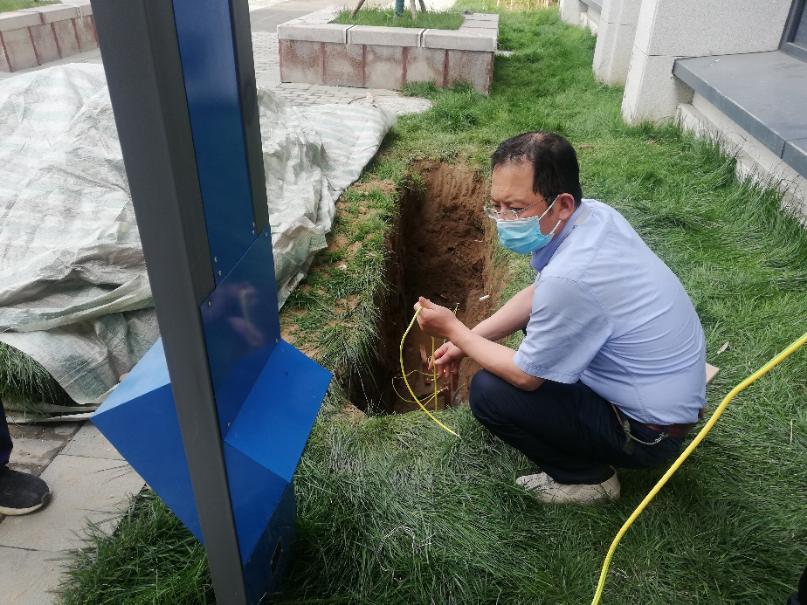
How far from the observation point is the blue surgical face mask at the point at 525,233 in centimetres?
205

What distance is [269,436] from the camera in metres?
1.52

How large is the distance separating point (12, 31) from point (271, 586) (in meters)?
10.8

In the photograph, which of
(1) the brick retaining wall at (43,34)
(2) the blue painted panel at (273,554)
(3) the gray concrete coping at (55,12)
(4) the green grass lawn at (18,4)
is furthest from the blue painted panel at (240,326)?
(4) the green grass lawn at (18,4)

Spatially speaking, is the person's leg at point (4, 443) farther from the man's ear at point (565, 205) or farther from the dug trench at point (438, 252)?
the dug trench at point (438, 252)

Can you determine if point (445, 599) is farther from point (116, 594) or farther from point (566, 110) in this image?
point (566, 110)

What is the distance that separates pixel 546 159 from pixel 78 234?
246 cm

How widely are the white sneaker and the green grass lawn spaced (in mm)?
12062

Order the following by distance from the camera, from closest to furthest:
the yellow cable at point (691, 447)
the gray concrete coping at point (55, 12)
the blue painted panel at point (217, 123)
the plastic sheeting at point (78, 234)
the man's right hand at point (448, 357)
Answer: the blue painted panel at point (217, 123) < the yellow cable at point (691, 447) < the man's right hand at point (448, 357) < the plastic sheeting at point (78, 234) < the gray concrete coping at point (55, 12)

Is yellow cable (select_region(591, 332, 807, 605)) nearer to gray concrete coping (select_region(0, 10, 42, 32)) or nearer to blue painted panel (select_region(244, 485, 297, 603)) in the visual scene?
blue painted panel (select_region(244, 485, 297, 603))

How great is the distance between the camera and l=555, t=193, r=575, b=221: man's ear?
6.60 ft

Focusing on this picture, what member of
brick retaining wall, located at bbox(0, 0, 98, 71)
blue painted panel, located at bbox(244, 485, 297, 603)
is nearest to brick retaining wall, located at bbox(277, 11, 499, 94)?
brick retaining wall, located at bbox(0, 0, 98, 71)

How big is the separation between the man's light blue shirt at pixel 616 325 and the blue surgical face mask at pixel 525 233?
47 millimetres

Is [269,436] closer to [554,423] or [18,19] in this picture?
[554,423]

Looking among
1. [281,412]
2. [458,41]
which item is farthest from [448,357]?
[458,41]
